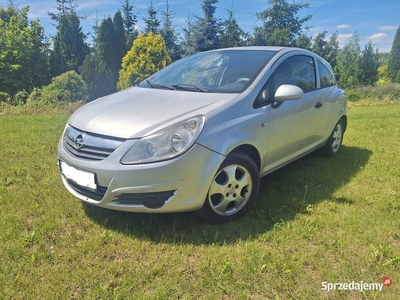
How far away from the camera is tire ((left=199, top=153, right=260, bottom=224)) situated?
8.67ft

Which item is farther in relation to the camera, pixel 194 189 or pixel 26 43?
pixel 26 43

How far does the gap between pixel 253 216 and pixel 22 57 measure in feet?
111

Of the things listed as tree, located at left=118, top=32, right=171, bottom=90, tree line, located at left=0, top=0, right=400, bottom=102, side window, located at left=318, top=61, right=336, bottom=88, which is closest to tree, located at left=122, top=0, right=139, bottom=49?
tree line, located at left=0, top=0, right=400, bottom=102

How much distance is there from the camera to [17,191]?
11.1 ft

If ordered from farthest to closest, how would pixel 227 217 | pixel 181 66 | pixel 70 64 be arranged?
1. pixel 70 64
2. pixel 181 66
3. pixel 227 217

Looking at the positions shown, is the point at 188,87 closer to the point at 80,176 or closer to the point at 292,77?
the point at 292,77

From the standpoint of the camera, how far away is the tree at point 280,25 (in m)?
31.4

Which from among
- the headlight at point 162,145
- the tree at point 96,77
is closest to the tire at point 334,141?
the headlight at point 162,145

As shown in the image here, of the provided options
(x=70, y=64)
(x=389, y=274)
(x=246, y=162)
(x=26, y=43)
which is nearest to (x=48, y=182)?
(x=246, y=162)

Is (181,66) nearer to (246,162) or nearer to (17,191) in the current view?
(246,162)

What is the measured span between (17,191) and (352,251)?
324cm

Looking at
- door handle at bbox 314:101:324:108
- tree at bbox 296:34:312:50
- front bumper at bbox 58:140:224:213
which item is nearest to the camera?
Result: front bumper at bbox 58:140:224:213

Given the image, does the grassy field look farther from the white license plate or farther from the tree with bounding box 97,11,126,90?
the tree with bounding box 97,11,126,90

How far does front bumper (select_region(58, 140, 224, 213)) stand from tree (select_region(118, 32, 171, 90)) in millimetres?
19330
